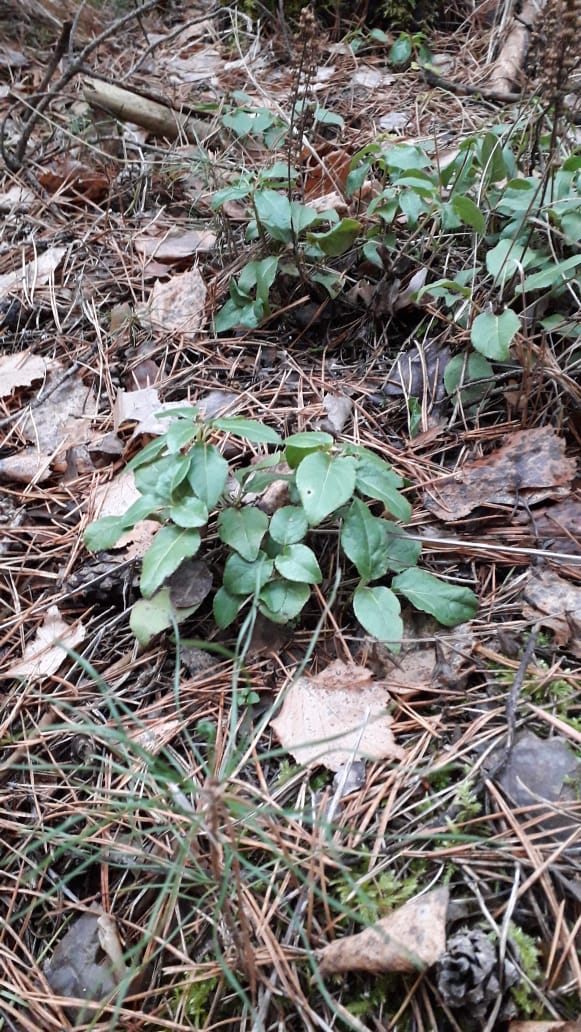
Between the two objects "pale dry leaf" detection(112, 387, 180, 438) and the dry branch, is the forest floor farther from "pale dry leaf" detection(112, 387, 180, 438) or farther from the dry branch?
the dry branch

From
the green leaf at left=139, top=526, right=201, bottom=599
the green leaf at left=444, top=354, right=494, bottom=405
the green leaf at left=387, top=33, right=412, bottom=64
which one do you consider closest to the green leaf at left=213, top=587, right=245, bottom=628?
the green leaf at left=139, top=526, right=201, bottom=599

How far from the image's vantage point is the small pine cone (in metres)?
0.97

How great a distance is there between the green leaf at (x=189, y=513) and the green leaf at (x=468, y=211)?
1.07 metres

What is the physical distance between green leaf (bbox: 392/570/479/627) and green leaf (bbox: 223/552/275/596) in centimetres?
28

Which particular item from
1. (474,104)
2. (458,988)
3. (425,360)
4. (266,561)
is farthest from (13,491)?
(474,104)

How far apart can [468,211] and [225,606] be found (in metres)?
1.23

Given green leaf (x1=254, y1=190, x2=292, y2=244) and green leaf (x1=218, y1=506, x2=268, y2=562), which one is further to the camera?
green leaf (x1=254, y1=190, x2=292, y2=244)

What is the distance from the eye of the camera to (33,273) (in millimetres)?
2521

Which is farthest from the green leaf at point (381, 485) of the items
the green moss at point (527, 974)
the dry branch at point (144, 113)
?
the dry branch at point (144, 113)

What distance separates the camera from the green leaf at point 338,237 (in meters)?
1.98

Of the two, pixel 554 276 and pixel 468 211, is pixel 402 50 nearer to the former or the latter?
pixel 468 211

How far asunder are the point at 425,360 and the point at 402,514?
69 centimetres

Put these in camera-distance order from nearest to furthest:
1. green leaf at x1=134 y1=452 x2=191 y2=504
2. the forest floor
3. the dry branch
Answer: the forest floor, green leaf at x1=134 y1=452 x2=191 y2=504, the dry branch

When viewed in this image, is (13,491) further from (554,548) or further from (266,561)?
(554,548)
